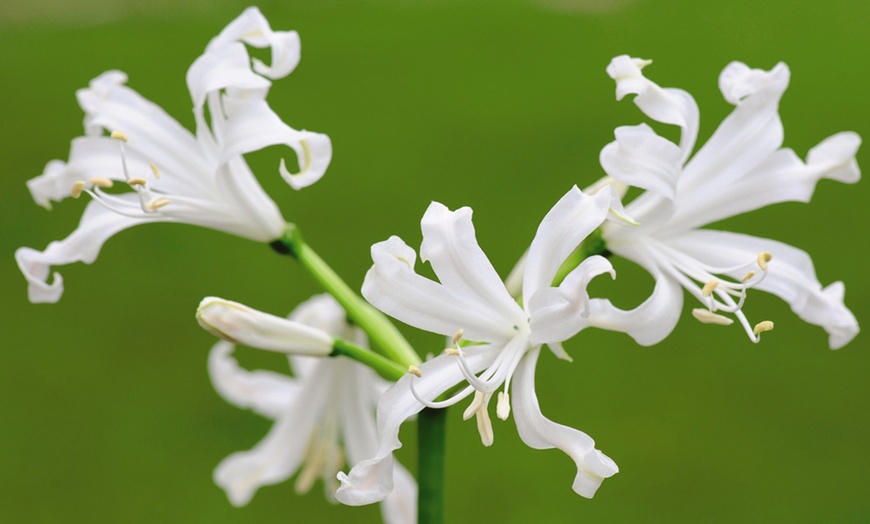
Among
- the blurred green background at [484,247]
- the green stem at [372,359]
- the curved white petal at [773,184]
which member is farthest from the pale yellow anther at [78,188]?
the blurred green background at [484,247]

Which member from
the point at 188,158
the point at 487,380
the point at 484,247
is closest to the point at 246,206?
the point at 188,158

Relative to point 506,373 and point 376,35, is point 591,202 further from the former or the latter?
point 376,35

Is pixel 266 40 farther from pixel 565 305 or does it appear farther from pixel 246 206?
pixel 565 305

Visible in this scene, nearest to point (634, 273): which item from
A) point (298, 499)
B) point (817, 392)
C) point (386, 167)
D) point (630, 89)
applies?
point (817, 392)

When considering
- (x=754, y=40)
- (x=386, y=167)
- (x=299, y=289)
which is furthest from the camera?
(x=754, y=40)

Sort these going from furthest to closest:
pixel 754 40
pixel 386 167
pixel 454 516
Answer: pixel 754 40
pixel 386 167
pixel 454 516

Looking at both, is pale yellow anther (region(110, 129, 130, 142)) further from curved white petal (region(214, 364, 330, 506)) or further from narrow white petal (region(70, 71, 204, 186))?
curved white petal (region(214, 364, 330, 506))
